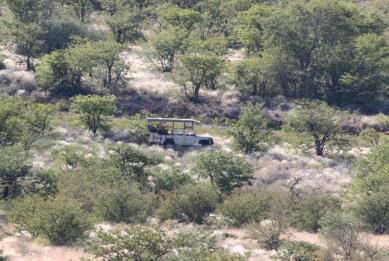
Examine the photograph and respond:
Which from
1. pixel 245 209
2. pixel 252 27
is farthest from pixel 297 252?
pixel 252 27

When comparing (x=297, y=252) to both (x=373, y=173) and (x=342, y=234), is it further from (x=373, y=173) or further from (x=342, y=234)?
(x=373, y=173)

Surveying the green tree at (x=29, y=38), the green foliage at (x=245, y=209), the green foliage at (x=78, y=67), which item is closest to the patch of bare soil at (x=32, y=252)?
the green foliage at (x=245, y=209)

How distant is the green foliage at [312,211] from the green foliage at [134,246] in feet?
36.7

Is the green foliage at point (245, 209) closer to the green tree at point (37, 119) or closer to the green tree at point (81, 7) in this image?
the green tree at point (37, 119)

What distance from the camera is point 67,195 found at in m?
37.3

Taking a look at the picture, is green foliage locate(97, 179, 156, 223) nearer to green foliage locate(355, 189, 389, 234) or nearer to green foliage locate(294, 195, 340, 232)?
green foliage locate(294, 195, 340, 232)

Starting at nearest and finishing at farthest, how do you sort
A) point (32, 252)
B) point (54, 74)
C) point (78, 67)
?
point (32, 252) < point (54, 74) < point (78, 67)

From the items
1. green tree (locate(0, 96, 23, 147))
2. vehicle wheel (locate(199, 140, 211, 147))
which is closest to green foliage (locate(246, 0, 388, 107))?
vehicle wheel (locate(199, 140, 211, 147))

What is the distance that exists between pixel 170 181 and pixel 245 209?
21.6 ft

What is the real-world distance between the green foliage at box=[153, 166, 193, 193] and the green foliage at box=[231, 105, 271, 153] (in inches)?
422

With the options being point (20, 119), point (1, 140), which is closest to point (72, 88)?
point (20, 119)

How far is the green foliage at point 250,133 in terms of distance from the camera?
51.1 meters

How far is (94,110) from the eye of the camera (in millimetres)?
55000

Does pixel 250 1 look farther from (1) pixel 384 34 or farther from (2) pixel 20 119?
(2) pixel 20 119
